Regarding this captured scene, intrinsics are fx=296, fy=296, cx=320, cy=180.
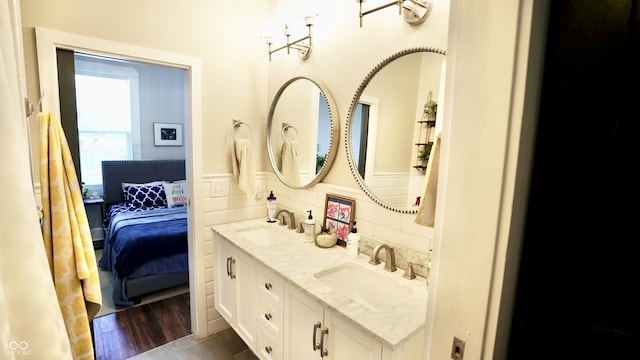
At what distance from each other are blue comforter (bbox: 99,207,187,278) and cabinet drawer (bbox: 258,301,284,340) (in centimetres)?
160

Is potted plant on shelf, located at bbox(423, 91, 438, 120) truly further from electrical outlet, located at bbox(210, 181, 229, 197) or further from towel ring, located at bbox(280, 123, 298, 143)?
electrical outlet, located at bbox(210, 181, 229, 197)

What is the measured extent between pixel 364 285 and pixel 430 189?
0.68 m

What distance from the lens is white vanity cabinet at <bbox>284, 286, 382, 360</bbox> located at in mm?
1100

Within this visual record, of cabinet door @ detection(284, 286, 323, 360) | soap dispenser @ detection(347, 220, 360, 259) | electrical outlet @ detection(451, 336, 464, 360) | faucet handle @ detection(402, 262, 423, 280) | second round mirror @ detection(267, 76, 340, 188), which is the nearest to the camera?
electrical outlet @ detection(451, 336, 464, 360)

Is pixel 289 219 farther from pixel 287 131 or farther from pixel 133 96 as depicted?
pixel 133 96

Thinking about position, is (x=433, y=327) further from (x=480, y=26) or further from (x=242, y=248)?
(x=242, y=248)

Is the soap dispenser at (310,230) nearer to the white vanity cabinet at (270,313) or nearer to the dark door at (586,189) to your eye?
the white vanity cabinet at (270,313)

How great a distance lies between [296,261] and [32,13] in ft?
6.25

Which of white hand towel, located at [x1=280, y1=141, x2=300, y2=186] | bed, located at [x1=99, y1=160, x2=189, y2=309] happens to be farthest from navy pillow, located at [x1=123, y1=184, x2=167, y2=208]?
white hand towel, located at [x1=280, y1=141, x2=300, y2=186]

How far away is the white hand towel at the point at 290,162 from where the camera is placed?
2.19 metres

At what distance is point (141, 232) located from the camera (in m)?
2.84

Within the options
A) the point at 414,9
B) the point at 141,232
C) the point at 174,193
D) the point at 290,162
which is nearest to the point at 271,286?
the point at 290,162

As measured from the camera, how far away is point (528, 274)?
0.58 meters

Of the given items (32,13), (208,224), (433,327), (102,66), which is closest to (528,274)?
(433,327)
